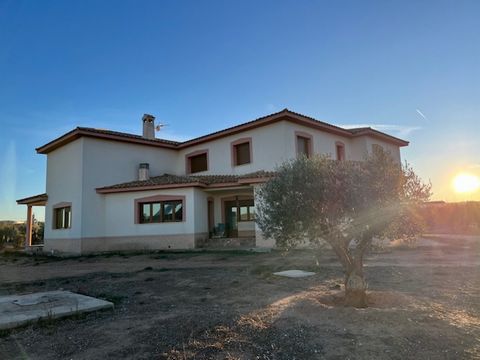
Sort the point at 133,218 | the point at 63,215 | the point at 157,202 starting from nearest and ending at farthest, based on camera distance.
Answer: the point at 157,202
the point at 133,218
the point at 63,215

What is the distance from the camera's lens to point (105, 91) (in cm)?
1497

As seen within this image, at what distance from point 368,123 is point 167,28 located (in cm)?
1470

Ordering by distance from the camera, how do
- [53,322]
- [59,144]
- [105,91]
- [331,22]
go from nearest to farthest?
[53,322], [331,22], [105,91], [59,144]

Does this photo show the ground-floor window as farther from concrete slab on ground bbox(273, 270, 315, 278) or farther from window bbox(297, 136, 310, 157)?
concrete slab on ground bbox(273, 270, 315, 278)

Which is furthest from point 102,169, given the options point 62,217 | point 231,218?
point 231,218

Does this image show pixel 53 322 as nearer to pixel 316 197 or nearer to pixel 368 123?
pixel 316 197

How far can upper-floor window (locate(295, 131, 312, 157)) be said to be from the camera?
734 inches

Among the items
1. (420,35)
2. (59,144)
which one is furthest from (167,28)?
(59,144)

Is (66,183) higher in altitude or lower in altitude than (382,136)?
lower

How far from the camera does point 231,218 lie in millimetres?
20641

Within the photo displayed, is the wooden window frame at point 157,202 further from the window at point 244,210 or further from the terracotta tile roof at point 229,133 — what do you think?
the terracotta tile roof at point 229,133

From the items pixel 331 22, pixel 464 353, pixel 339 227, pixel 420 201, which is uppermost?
pixel 331 22

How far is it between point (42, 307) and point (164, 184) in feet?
41.5

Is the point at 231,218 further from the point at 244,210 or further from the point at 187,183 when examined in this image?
the point at 187,183
